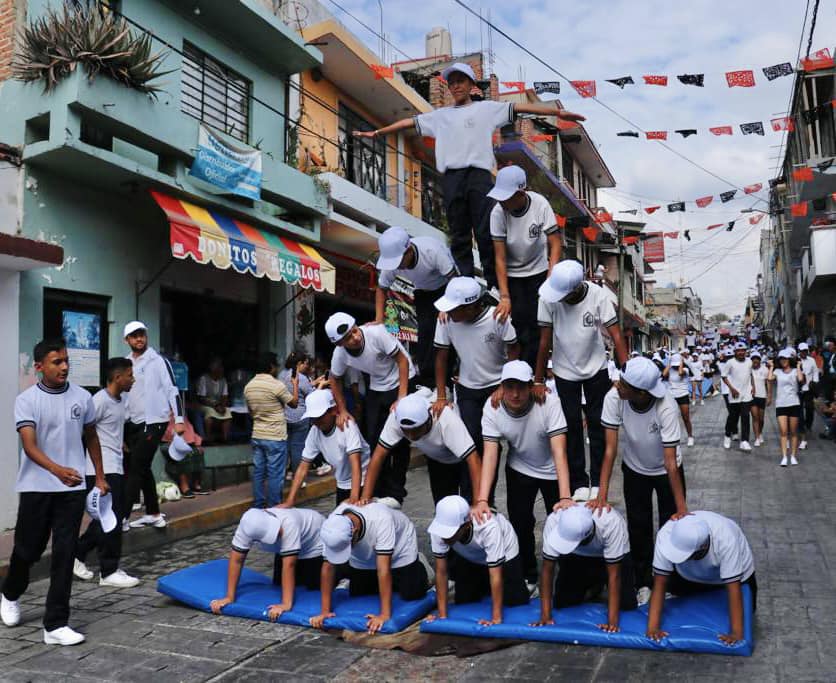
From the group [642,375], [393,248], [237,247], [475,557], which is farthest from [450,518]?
[237,247]

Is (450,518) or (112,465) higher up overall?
(112,465)

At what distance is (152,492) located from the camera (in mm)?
7605

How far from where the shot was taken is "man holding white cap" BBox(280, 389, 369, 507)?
5.86 metres

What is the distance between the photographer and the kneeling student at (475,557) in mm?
4910

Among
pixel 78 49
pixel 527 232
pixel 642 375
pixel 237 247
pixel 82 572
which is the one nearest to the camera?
pixel 642 375

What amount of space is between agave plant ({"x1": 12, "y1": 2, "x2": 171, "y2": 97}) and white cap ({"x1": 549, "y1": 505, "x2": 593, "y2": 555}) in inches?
294

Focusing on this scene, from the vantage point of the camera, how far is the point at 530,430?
541cm

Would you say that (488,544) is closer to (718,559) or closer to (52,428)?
(718,559)

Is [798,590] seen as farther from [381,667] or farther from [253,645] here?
[253,645]

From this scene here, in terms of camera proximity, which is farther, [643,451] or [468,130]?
[468,130]

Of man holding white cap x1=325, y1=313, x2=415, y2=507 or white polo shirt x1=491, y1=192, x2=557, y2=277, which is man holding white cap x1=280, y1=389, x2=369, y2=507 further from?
white polo shirt x1=491, y1=192, x2=557, y2=277

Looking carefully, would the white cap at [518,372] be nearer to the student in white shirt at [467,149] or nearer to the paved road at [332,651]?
the student in white shirt at [467,149]

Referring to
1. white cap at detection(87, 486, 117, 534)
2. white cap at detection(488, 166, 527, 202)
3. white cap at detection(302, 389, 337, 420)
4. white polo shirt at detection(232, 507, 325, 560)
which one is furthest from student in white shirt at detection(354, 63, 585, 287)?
white cap at detection(87, 486, 117, 534)

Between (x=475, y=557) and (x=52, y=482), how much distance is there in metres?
3.04
